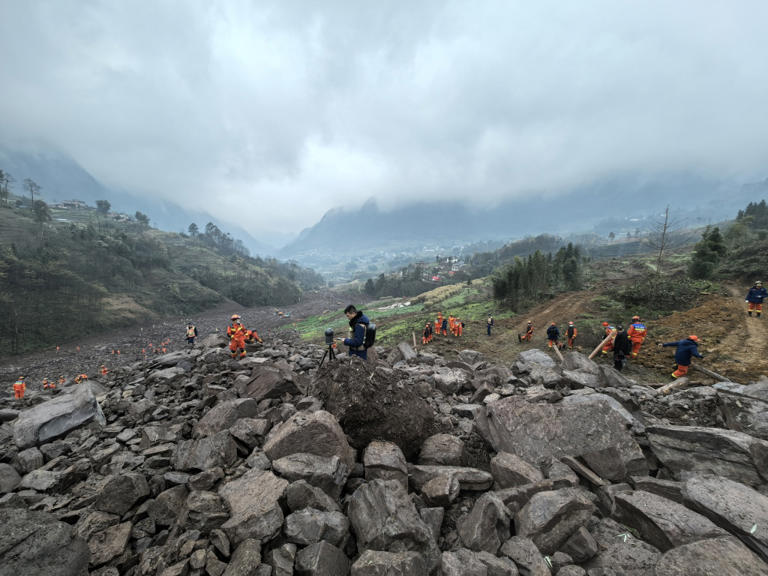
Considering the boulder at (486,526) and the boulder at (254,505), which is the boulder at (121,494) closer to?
the boulder at (254,505)

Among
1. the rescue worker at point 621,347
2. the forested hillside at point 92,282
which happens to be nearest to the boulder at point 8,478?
the rescue worker at point 621,347

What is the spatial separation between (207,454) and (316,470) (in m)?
2.14

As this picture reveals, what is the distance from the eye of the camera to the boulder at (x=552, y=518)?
3537 millimetres

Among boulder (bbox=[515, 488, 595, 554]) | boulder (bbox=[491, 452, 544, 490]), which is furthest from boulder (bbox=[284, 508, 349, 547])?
boulder (bbox=[491, 452, 544, 490])

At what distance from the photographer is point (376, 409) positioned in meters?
5.40

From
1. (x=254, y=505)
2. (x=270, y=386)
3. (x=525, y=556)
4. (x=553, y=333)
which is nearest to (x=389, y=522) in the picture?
(x=525, y=556)

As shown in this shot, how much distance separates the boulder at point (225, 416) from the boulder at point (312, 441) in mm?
1708

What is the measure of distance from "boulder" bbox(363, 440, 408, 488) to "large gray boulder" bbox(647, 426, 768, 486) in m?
4.40

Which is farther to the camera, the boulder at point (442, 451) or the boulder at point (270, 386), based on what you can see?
the boulder at point (270, 386)

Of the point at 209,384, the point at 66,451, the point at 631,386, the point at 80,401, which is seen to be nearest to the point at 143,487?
the point at 66,451

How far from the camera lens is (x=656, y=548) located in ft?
11.2

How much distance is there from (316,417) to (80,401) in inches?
283

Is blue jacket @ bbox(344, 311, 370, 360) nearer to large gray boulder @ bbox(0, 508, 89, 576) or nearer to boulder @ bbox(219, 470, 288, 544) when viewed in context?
boulder @ bbox(219, 470, 288, 544)

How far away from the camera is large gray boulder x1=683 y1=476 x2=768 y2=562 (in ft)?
10.7
